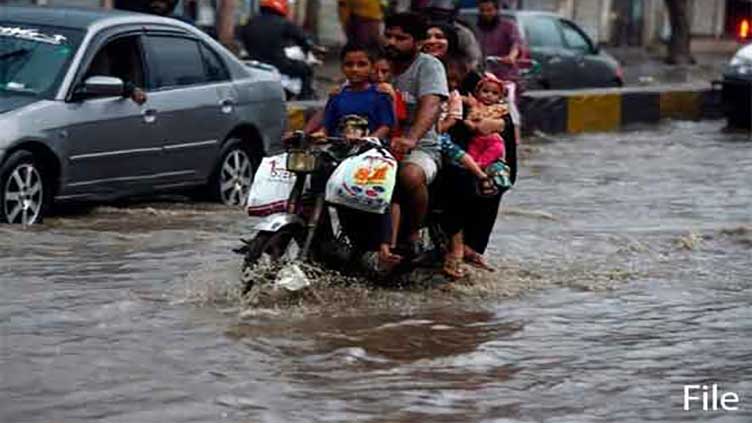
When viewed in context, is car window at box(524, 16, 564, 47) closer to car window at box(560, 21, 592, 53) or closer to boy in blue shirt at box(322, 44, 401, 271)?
car window at box(560, 21, 592, 53)

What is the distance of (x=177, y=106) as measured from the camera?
46.7 feet

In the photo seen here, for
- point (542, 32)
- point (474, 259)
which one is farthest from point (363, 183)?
point (542, 32)

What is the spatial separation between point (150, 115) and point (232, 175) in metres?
1.26

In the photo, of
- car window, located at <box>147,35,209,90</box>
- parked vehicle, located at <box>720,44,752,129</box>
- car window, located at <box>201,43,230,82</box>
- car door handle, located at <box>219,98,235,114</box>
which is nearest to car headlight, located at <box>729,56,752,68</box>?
parked vehicle, located at <box>720,44,752,129</box>

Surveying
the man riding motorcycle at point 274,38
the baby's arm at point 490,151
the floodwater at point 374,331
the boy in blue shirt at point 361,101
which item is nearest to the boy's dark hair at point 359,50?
the boy in blue shirt at point 361,101

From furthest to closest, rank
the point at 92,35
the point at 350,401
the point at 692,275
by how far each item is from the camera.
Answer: the point at 92,35, the point at 692,275, the point at 350,401

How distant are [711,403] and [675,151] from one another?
13010 millimetres

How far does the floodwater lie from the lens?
25.3 feet

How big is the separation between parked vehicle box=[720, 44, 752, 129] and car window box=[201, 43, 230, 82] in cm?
1025

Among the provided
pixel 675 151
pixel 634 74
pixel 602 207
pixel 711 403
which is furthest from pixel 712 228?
pixel 634 74

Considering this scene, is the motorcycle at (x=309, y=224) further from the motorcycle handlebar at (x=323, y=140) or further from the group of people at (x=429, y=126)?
the group of people at (x=429, y=126)

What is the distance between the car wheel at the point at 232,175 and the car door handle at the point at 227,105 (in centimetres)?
24

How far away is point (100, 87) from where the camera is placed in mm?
13227

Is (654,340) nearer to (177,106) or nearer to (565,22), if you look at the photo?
(177,106)
